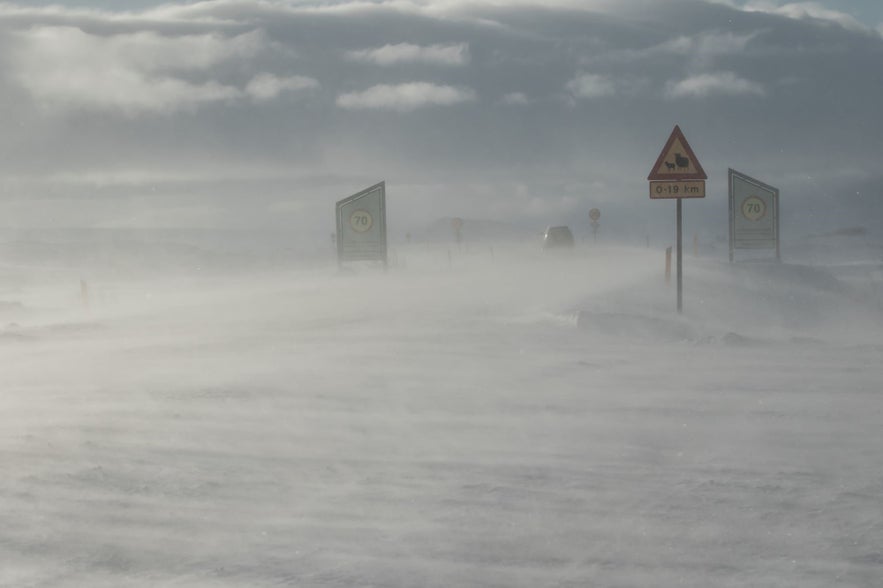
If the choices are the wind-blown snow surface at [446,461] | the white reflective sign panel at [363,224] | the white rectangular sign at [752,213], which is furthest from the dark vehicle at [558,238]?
the wind-blown snow surface at [446,461]

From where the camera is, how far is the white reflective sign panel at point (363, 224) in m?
33.7

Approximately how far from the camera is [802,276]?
32.2 m

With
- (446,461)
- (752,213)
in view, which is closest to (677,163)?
(446,461)

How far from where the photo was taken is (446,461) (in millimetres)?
6992

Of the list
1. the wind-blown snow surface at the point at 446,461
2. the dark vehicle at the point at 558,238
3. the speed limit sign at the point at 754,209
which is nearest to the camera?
the wind-blown snow surface at the point at 446,461

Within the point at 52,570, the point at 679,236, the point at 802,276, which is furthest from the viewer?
the point at 802,276

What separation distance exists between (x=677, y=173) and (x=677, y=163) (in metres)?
0.17

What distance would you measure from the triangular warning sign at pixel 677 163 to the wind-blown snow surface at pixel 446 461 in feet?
9.86

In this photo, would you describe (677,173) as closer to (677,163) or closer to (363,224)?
(677,163)

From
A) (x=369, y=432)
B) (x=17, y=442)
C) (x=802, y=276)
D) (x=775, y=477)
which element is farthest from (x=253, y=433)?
(x=802, y=276)

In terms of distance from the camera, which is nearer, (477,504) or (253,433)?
(477,504)

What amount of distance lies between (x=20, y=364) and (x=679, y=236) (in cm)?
1111

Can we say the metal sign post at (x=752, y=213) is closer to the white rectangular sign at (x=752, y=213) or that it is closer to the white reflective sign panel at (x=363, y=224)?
the white rectangular sign at (x=752, y=213)

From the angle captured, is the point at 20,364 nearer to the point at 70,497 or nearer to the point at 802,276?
the point at 70,497
